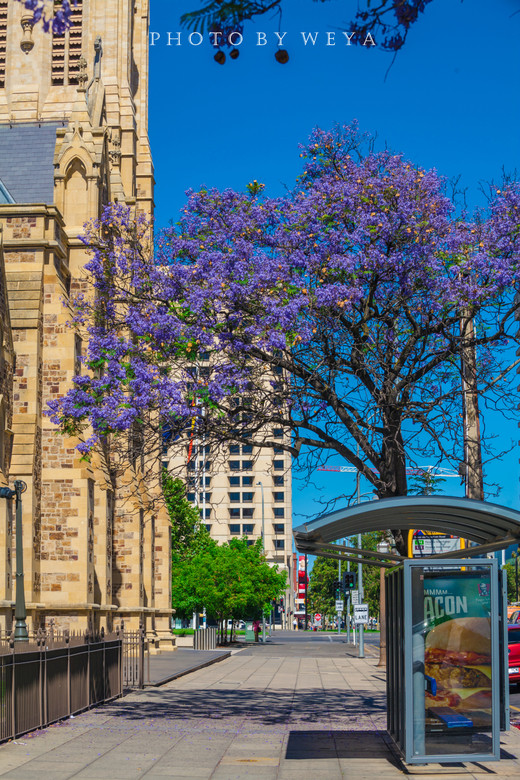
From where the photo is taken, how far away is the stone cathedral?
25.2m

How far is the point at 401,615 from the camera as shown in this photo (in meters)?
10.4

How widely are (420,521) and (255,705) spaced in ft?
25.7

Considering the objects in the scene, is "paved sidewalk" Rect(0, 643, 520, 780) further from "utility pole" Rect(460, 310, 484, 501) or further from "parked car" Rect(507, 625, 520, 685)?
"parked car" Rect(507, 625, 520, 685)

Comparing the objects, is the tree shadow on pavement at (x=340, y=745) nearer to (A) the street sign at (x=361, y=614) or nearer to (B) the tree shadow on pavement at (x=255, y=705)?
(B) the tree shadow on pavement at (x=255, y=705)

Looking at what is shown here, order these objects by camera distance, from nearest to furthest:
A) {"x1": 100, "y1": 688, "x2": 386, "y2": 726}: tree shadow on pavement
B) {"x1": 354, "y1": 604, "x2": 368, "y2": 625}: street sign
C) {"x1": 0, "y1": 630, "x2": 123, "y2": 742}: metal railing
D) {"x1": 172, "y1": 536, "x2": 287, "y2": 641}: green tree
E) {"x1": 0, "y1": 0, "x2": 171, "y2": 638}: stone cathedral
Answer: {"x1": 0, "y1": 630, "x2": 123, "y2": 742}: metal railing → {"x1": 100, "y1": 688, "x2": 386, "y2": 726}: tree shadow on pavement → {"x1": 0, "y1": 0, "x2": 171, "y2": 638}: stone cathedral → {"x1": 354, "y1": 604, "x2": 368, "y2": 625}: street sign → {"x1": 172, "y1": 536, "x2": 287, "y2": 641}: green tree

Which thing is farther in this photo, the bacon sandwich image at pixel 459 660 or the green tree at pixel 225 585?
the green tree at pixel 225 585

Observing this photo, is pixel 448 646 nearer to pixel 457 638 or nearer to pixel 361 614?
pixel 457 638

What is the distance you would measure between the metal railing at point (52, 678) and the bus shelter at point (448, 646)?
420 cm

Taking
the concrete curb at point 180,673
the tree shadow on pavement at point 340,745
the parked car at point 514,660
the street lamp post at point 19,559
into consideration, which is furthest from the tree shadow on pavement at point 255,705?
the parked car at point 514,660

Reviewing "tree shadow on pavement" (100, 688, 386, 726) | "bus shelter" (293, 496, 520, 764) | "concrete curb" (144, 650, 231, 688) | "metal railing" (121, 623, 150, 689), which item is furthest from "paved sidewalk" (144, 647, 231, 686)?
"bus shelter" (293, 496, 520, 764)

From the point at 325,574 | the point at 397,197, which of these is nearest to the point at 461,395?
the point at 397,197

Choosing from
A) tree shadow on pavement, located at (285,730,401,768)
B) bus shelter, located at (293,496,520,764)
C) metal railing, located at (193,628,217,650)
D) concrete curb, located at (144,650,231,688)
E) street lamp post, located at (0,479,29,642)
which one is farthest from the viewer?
metal railing, located at (193,628,217,650)

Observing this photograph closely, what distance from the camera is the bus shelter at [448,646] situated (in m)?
9.95

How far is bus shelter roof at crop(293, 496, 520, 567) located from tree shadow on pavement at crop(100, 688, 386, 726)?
15.6ft
